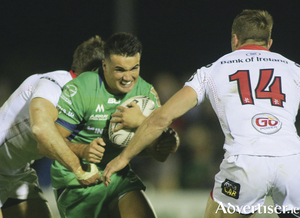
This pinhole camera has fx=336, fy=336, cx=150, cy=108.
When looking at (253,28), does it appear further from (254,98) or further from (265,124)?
(265,124)

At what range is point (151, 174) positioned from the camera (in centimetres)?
672

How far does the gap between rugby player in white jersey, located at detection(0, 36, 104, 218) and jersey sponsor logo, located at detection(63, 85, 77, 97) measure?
113 mm

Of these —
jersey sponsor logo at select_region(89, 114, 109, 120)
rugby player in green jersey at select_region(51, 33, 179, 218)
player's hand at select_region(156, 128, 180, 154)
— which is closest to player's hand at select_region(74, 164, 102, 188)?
rugby player in green jersey at select_region(51, 33, 179, 218)

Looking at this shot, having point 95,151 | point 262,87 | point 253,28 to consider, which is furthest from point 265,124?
point 95,151

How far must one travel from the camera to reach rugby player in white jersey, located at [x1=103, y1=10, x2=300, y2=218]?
2.29 m

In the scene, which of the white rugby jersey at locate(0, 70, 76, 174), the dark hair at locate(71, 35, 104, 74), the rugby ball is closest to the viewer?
the rugby ball

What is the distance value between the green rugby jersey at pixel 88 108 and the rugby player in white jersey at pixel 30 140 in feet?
0.40

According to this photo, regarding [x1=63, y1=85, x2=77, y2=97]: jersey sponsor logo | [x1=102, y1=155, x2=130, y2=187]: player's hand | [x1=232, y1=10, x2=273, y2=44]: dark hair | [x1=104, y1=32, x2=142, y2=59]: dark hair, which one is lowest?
[x1=102, y1=155, x2=130, y2=187]: player's hand

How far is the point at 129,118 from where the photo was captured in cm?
286

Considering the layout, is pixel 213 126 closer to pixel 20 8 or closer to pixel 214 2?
pixel 214 2

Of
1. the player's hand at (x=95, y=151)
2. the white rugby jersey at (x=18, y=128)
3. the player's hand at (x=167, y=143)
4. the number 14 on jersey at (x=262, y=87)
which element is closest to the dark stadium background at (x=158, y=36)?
the player's hand at (x=167, y=143)

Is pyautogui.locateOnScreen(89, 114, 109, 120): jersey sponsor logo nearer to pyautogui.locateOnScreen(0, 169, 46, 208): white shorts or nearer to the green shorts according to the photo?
the green shorts

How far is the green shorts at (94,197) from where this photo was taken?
10.3 ft

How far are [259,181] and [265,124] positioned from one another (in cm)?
40
